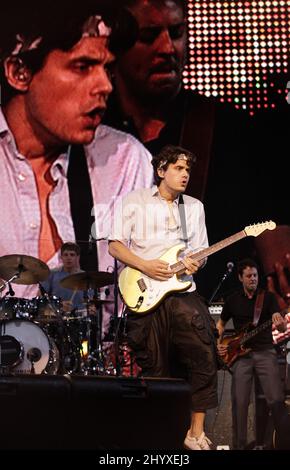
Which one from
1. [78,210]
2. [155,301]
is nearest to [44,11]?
[78,210]

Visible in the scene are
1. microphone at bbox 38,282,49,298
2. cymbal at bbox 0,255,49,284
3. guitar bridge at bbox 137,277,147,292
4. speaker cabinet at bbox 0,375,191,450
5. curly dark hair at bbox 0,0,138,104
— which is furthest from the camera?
curly dark hair at bbox 0,0,138,104

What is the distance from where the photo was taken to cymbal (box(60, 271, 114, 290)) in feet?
22.2

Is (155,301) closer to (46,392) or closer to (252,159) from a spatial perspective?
(46,392)

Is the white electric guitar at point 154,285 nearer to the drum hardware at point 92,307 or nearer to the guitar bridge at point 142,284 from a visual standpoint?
the guitar bridge at point 142,284

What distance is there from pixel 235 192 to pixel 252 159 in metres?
0.36

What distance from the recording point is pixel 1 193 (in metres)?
6.81

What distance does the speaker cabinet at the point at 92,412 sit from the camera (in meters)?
3.41

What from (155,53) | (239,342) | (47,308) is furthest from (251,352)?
(155,53)

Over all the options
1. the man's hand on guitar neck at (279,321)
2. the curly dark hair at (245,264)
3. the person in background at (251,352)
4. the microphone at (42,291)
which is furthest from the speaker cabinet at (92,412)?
the microphone at (42,291)

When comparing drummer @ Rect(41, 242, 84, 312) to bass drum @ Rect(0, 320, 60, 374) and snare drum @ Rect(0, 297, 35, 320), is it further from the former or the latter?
bass drum @ Rect(0, 320, 60, 374)

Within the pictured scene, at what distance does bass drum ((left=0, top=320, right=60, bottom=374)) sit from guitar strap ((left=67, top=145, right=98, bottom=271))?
857mm

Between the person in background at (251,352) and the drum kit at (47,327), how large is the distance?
47.0 inches

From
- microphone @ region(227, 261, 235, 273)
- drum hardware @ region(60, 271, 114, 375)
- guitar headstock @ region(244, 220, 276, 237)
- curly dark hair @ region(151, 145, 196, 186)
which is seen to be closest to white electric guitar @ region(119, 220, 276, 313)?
guitar headstock @ region(244, 220, 276, 237)

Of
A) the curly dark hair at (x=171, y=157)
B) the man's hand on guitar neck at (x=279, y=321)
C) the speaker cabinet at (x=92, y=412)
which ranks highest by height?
the curly dark hair at (x=171, y=157)
